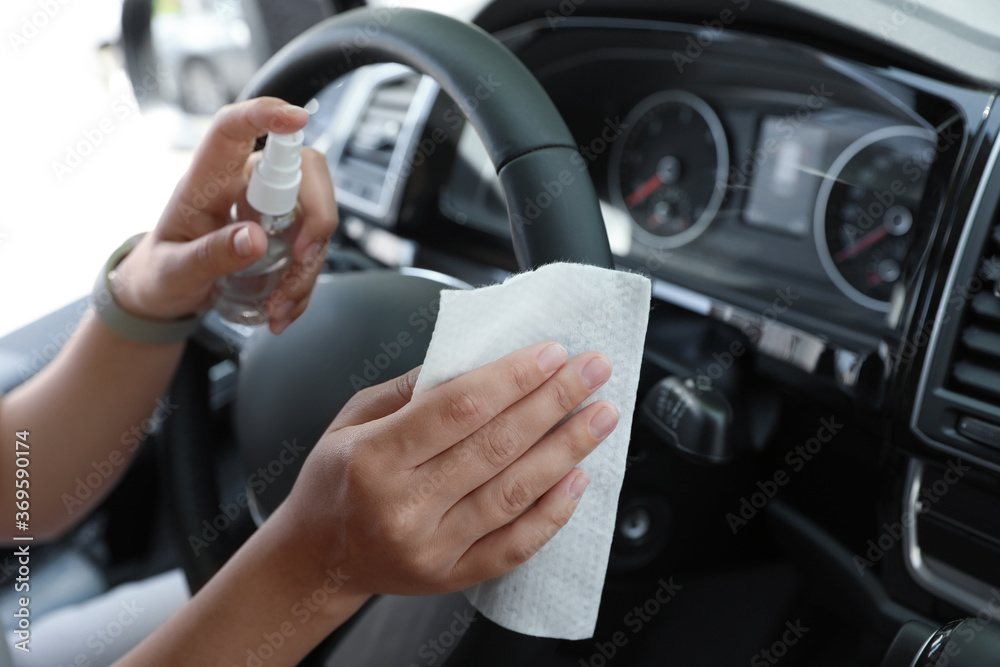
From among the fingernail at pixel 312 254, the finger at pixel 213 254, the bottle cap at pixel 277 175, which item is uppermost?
the bottle cap at pixel 277 175

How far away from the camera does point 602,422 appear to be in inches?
14.5

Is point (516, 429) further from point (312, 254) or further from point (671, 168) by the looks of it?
point (671, 168)

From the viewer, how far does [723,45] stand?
0.82 m

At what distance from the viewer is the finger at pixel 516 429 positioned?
0.36 m

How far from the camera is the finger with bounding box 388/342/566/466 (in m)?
0.35

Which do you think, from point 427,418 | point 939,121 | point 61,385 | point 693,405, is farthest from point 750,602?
point 61,385

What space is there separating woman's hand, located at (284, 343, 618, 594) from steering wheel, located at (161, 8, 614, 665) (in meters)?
0.09

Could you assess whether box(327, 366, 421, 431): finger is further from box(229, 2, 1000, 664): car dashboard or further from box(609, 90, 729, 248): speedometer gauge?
box(609, 90, 729, 248): speedometer gauge

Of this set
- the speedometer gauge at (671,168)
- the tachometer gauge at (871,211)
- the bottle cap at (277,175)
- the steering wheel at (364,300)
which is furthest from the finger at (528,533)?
the speedometer gauge at (671,168)

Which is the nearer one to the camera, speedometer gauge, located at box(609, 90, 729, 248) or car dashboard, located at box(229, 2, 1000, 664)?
car dashboard, located at box(229, 2, 1000, 664)

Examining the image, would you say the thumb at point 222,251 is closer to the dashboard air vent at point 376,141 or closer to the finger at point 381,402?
the finger at point 381,402

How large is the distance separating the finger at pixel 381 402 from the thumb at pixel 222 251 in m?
0.20

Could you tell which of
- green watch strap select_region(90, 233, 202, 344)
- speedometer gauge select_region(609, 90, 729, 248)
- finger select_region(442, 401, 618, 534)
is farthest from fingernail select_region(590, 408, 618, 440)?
speedometer gauge select_region(609, 90, 729, 248)

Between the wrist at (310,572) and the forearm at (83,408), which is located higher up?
the wrist at (310,572)
